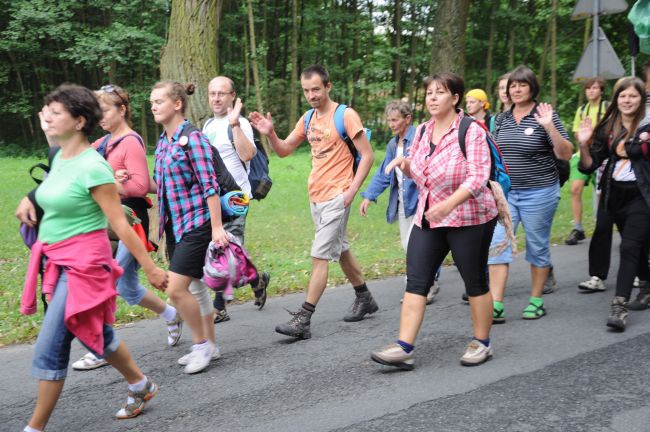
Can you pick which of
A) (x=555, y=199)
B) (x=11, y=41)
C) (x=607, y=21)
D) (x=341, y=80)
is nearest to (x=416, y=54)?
(x=341, y=80)

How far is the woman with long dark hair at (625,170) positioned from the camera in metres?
5.30

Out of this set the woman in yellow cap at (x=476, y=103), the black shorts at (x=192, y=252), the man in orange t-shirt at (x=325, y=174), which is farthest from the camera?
the woman in yellow cap at (x=476, y=103)

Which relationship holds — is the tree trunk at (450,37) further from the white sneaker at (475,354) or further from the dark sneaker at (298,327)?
the white sneaker at (475,354)

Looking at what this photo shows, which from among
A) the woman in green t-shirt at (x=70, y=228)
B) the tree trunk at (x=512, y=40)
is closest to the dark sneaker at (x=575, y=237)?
the woman in green t-shirt at (x=70, y=228)

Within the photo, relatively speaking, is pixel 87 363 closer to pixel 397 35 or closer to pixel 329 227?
pixel 329 227

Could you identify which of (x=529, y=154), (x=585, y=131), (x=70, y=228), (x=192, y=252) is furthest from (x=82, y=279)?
(x=585, y=131)

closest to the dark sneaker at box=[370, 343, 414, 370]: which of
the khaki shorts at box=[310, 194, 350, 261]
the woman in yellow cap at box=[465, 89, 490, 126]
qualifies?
the khaki shorts at box=[310, 194, 350, 261]

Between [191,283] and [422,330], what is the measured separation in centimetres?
194

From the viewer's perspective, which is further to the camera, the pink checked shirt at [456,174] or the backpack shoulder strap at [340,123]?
the backpack shoulder strap at [340,123]

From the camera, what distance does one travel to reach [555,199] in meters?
5.59

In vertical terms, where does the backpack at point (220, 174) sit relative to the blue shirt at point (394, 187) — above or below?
above

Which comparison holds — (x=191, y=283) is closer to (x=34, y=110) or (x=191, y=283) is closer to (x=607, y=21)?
(x=607, y=21)

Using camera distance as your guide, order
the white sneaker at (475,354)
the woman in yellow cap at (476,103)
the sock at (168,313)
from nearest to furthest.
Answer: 1. the white sneaker at (475,354)
2. the sock at (168,313)
3. the woman in yellow cap at (476,103)

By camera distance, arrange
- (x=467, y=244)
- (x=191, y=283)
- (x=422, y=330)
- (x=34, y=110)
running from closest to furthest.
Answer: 1. (x=467, y=244)
2. (x=191, y=283)
3. (x=422, y=330)
4. (x=34, y=110)
